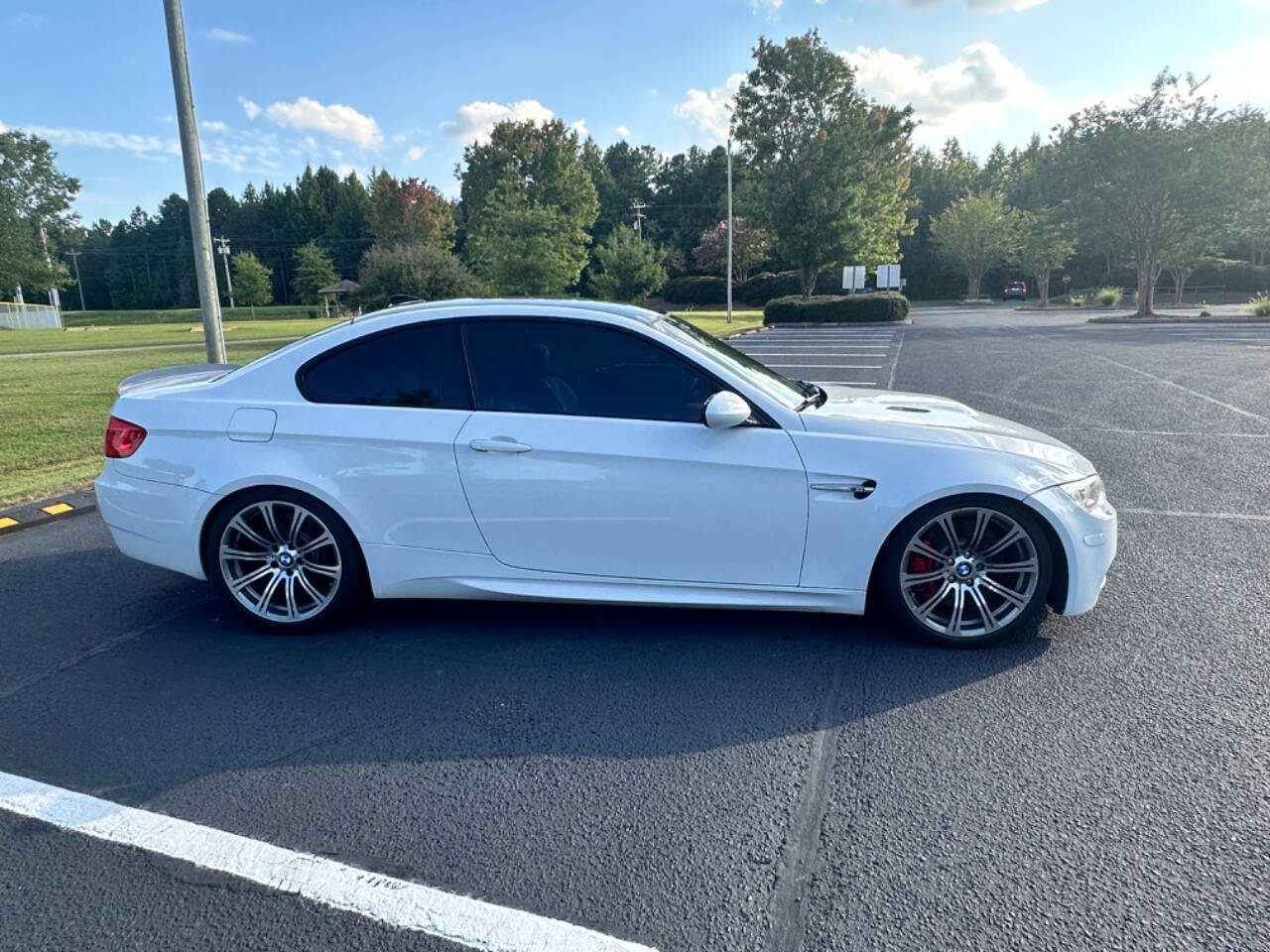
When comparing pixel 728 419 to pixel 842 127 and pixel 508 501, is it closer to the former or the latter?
pixel 508 501

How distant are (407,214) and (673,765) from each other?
2716 inches

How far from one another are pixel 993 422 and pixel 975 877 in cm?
246

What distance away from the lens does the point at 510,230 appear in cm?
3064

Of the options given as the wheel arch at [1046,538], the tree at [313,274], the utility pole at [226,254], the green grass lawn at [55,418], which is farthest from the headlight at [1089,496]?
the tree at [313,274]

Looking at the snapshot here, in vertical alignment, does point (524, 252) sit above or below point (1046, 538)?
above

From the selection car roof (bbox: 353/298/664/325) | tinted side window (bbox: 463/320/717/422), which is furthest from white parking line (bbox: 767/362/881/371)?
tinted side window (bbox: 463/320/717/422)

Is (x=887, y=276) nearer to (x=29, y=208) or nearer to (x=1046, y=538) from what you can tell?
(x=1046, y=538)

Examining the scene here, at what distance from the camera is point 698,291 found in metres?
54.3

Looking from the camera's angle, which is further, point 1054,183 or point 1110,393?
point 1054,183

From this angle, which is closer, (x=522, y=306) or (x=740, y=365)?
(x=522, y=306)

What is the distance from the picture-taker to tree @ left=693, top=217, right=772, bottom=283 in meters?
52.3

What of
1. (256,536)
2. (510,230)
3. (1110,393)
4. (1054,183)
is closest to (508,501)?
(256,536)

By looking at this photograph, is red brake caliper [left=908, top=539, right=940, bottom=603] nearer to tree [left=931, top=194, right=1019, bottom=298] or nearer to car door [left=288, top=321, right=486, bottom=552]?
car door [left=288, top=321, right=486, bottom=552]

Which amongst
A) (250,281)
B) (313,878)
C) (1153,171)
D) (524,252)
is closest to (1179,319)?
(1153,171)
